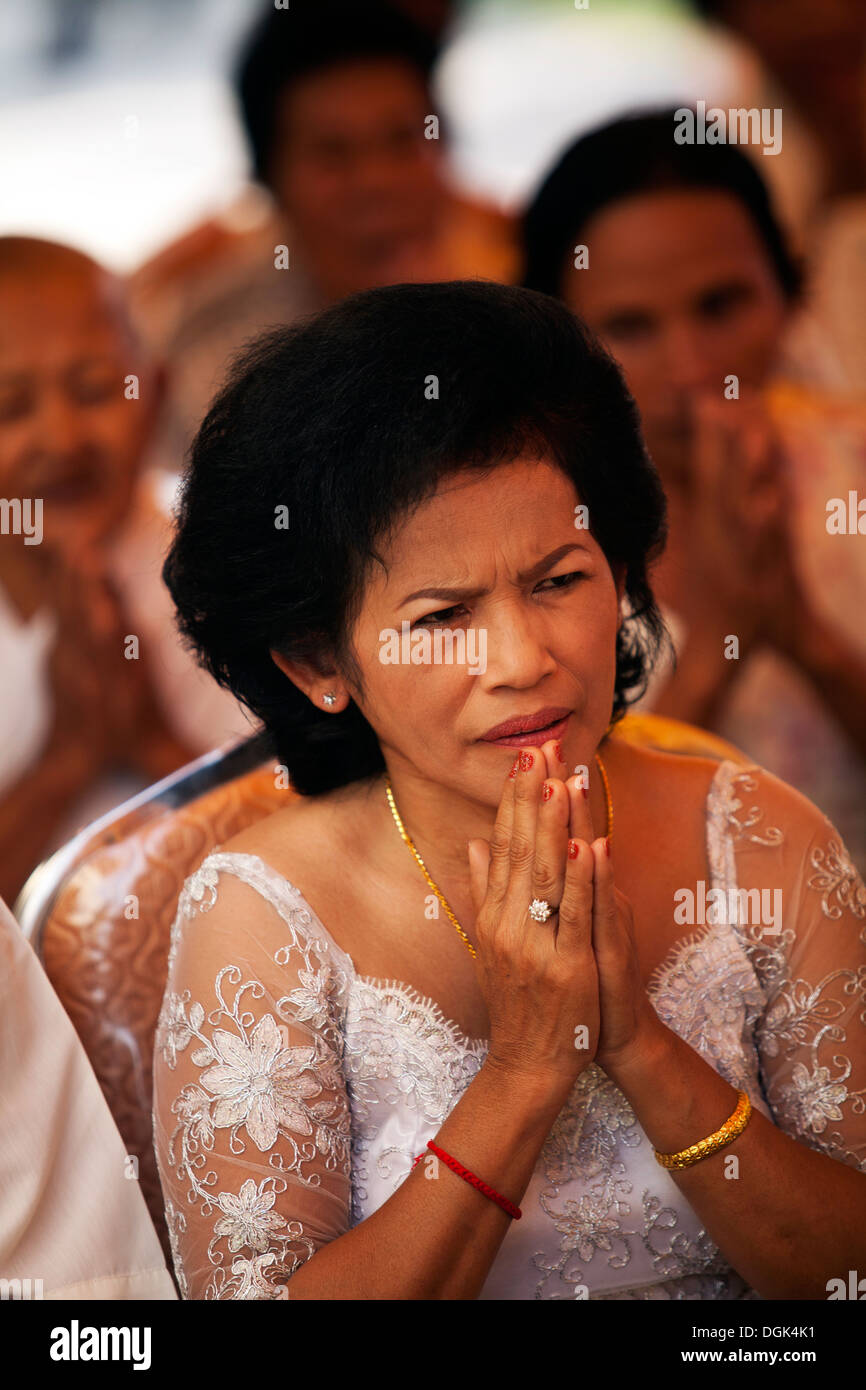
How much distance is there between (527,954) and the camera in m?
1.34

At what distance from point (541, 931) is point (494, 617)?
1.03 feet

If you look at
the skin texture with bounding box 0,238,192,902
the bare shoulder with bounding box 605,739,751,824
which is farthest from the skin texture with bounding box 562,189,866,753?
the bare shoulder with bounding box 605,739,751,824

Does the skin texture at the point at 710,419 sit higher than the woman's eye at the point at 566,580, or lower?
higher

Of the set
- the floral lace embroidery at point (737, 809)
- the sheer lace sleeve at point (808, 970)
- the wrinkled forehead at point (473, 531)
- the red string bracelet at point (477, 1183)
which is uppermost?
the wrinkled forehead at point (473, 531)

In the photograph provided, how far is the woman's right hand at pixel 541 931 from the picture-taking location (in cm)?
133

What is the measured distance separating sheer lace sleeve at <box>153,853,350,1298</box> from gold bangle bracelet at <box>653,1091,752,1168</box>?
13.5 inches

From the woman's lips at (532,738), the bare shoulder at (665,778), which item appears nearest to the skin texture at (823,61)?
the bare shoulder at (665,778)

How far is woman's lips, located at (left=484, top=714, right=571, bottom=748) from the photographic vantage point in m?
1.41

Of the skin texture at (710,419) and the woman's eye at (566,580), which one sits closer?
the woman's eye at (566,580)

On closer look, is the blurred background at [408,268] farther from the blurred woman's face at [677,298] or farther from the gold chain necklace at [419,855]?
the gold chain necklace at [419,855]

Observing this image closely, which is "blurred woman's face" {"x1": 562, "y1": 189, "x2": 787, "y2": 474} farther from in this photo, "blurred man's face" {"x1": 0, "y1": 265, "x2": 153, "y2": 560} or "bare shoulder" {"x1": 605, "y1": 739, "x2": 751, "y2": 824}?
"bare shoulder" {"x1": 605, "y1": 739, "x2": 751, "y2": 824}

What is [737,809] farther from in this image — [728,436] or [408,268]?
[408,268]

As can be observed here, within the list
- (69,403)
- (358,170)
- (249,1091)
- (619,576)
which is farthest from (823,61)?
(249,1091)
